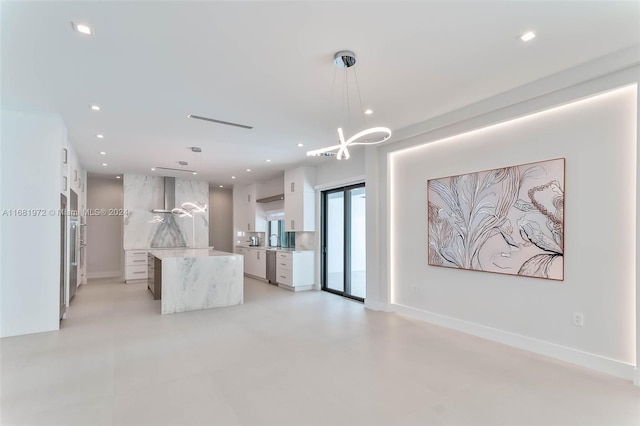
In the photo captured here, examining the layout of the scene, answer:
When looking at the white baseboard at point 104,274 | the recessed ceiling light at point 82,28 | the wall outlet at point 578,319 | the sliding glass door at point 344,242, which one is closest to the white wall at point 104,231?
the white baseboard at point 104,274

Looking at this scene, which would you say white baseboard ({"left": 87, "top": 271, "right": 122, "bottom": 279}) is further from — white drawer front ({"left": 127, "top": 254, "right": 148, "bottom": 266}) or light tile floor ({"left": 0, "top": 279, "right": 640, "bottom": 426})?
light tile floor ({"left": 0, "top": 279, "right": 640, "bottom": 426})

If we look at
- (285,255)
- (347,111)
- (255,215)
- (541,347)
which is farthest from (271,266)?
(541,347)

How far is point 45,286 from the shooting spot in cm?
433

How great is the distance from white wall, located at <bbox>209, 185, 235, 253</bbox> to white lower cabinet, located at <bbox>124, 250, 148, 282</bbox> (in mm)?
2853

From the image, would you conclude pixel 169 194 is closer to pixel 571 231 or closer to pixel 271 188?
pixel 271 188

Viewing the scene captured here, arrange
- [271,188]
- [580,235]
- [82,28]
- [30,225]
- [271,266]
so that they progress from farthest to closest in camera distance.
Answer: [271,188], [271,266], [30,225], [580,235], [82,28]

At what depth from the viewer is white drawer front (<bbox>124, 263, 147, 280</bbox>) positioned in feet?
26.8

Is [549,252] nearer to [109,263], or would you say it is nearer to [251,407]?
[251,407]

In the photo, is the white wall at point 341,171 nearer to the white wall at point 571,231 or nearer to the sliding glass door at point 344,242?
the sliding glass door at point 344,242

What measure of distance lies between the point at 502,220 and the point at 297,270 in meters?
4.48

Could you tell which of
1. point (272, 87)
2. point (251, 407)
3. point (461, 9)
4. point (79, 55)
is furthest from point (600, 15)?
point (79, 55)

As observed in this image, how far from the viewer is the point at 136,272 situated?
8.23 m

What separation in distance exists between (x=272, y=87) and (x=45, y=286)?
4003 mm

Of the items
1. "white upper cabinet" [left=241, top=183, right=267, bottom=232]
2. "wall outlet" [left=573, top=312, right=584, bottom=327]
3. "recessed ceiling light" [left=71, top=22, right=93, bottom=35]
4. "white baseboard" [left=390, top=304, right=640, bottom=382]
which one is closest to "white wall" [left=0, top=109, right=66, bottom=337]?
"recessed ceiling light" [left=71, top=22, right=93, bottom=35]
